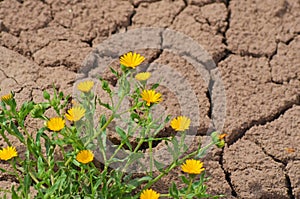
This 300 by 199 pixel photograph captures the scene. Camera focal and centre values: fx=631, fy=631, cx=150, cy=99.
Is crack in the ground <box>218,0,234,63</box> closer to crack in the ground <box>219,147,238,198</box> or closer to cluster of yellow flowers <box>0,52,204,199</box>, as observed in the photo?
crack in the ground <box>219,147,238,198</box>

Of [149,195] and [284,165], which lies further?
[284,165]

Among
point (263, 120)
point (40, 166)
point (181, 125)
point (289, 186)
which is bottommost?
point (289, 186)

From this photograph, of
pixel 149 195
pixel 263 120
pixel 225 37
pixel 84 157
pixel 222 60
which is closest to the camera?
pixel 84 157

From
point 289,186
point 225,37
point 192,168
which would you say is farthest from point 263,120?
point 192,168

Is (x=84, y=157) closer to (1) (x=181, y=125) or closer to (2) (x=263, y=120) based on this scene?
(1) (x=181, y=125)

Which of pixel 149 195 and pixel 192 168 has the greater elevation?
pixel 192 168

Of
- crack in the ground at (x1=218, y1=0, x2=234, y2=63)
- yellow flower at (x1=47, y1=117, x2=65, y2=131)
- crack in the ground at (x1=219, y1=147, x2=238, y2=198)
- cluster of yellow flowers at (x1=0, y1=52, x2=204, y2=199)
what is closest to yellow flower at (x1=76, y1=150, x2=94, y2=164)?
cluster of yellow flowers at (x1=0, y1=52, x2=204, y2=199)
